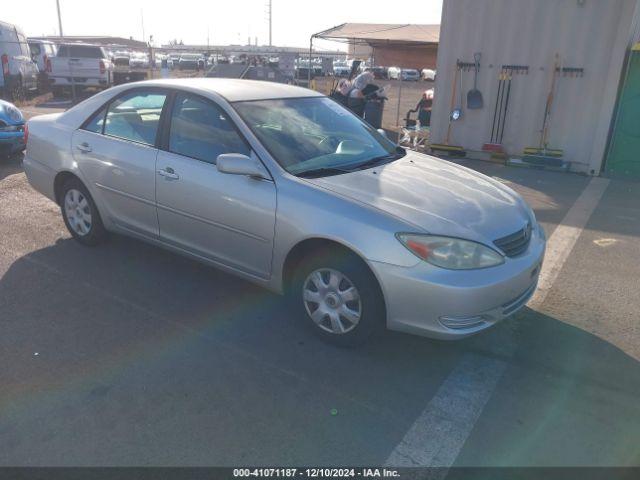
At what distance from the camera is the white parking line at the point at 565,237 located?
457cm

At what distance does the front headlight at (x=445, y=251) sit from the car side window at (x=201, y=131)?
135 cm

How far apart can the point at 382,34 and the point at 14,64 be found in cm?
1112

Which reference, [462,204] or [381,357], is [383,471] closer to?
[381,357]

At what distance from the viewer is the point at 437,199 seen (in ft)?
11.4

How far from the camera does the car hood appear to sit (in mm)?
3211

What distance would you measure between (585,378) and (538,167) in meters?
7.33

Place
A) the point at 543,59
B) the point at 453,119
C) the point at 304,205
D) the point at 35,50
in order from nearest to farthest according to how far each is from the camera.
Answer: the point at 304,205 → the point at 543,59 → the point at 453,119 → the point at 35,50

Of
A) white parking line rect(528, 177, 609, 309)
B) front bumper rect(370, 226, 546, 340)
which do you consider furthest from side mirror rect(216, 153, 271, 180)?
white parking line rect(528, 177, 609, 309)

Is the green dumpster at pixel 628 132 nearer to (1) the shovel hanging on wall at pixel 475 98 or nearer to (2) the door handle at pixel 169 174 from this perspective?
(1) the shovel hanging on wall at pixel 475 98

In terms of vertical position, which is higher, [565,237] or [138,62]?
[138,62]

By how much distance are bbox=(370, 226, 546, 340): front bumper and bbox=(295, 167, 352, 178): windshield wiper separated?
31.6 inches

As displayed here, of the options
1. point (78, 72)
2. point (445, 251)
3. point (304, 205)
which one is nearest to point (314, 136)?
point (304, 205)

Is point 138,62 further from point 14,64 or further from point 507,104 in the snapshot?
point 507,104

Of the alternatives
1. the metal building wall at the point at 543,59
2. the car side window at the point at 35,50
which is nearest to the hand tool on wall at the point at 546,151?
the metal building wall at the point at 543,59
